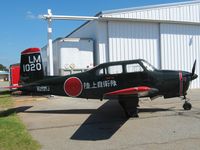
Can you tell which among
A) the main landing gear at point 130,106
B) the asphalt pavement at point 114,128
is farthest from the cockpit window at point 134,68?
the asphalt pavement at point 114,128

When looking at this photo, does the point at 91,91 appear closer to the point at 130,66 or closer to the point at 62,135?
the point at 130,66

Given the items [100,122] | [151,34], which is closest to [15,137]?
[100,122]

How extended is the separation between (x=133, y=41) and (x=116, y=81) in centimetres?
997

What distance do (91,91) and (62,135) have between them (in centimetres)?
380

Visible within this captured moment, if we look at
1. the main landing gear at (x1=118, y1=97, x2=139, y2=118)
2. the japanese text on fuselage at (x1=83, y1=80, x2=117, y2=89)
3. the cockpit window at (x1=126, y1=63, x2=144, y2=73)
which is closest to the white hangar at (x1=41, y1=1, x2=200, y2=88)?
the japanese text on fuselage at (x1=83, y1=80, x2=117, y2=89)

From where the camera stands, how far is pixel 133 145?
275 inches

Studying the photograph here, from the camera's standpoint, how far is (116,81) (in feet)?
37.6

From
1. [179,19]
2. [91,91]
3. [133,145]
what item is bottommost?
[133,145]

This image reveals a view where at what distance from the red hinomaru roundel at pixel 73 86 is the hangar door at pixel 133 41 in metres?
8.47

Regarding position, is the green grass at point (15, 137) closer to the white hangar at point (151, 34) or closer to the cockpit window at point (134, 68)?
the cockpit window at point (134, 68)

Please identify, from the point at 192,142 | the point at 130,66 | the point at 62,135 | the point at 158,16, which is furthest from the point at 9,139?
the point at 158,16

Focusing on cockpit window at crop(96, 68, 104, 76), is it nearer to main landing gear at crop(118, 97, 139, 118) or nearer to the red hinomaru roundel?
the red hinomaru roundel

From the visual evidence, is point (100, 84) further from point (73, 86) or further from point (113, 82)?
point (73, 86)

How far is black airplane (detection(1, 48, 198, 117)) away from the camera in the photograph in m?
11.1
